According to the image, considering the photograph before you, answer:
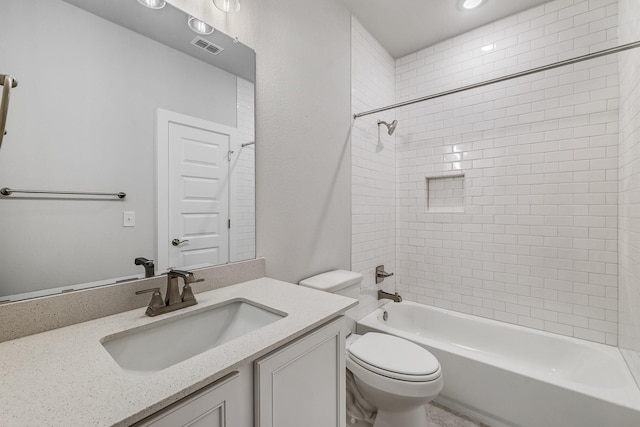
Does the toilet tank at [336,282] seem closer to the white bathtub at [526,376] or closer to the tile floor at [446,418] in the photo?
the white bathtub at [526,376]

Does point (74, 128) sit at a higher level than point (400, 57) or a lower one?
lower

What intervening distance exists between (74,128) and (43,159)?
13cm

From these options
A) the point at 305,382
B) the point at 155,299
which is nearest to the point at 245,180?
the point at 155,299

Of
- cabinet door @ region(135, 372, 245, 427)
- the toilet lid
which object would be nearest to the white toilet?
the toilet lid

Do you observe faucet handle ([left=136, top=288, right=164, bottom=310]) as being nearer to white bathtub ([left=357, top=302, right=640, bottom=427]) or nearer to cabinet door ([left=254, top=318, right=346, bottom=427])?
cabinet door ([left=254, top=318, right=346, bottom=427])

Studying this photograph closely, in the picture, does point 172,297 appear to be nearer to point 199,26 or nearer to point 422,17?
point 199,26

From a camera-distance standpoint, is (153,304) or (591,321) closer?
(153,304)

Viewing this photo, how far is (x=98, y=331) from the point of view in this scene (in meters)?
0.80

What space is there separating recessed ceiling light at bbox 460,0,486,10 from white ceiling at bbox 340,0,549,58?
0.14 feet

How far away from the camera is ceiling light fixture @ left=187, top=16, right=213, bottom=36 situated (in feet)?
3.79

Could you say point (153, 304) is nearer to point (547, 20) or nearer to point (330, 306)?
point (330, 306)

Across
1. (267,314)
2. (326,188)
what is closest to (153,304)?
(267,314)

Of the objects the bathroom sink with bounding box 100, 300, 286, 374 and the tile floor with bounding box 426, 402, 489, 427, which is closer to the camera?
the bathroom sink with bounding box 100, 300, 286, 374

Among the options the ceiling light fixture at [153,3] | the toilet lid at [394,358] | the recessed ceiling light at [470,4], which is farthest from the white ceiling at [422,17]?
the toilet lid at [394,358]
